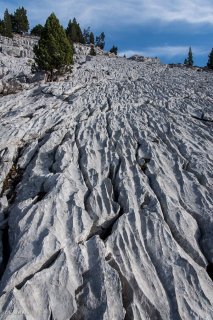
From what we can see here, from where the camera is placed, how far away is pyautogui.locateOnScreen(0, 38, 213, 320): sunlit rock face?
41.4 feet

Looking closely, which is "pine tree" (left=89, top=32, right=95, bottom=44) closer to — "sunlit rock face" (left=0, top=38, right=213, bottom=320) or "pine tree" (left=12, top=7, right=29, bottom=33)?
"pine tree" (left=12, top=7, right=29, bottom=33)

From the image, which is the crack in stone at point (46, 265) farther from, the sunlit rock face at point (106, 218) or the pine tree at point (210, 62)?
the pine tree at point (210, 62)

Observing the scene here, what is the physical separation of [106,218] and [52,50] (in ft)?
154

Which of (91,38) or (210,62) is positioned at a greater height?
(210,62)

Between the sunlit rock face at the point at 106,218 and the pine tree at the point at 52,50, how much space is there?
28740mm

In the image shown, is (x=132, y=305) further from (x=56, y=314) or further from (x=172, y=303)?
(x=56, y=314)

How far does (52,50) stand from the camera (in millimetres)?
57750

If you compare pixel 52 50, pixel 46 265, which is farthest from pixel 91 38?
pixel 46 265

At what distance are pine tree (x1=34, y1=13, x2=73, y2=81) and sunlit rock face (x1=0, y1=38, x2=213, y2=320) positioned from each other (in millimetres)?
28740

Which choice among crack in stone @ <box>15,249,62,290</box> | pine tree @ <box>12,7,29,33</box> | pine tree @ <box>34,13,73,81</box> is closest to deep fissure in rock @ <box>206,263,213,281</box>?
crack in stone @ <box>15,249,62,290</box>

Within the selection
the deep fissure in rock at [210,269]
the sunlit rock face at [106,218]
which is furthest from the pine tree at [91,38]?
the deep fissure in rock at [210,269]

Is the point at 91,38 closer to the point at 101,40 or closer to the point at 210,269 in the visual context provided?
the point at 101,40

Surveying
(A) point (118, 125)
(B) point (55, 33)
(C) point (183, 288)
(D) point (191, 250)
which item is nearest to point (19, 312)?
(C) point (183, 288)

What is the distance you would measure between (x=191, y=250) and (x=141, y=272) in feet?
9.34
